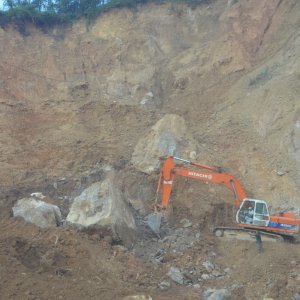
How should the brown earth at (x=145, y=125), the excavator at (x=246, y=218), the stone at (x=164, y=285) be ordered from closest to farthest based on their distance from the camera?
the stone at (x=164, y=285)
the brown earth at (x=145, y=125)
the excavator at (x=246, y=218)

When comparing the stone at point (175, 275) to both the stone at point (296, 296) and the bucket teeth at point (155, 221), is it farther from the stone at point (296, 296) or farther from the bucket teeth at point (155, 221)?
the stone at point (296, 296)

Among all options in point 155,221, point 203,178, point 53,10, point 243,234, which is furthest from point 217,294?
point 53,10

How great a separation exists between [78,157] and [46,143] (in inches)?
59.7

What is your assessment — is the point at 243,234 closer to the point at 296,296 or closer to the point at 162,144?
the point at 296,296

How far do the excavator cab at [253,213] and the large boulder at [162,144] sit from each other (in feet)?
13.2

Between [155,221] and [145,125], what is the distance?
6.41 metres

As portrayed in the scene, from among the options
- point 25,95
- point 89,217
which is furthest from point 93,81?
point 89,217

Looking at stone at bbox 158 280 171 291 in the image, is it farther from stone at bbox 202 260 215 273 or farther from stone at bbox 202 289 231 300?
stone at bbox 202 260 215 273

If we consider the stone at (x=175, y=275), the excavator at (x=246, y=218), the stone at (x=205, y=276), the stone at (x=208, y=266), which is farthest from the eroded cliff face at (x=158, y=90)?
the stone at (x=175, y=275)

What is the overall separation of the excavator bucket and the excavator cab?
2.18m

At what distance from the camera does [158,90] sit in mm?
22281

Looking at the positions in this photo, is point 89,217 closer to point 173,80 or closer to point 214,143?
point 214,143

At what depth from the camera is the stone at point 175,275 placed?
1134 cm

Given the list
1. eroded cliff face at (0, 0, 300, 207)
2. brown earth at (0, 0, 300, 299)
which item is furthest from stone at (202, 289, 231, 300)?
eroded cliff face at (0, 0, 300, 207)
